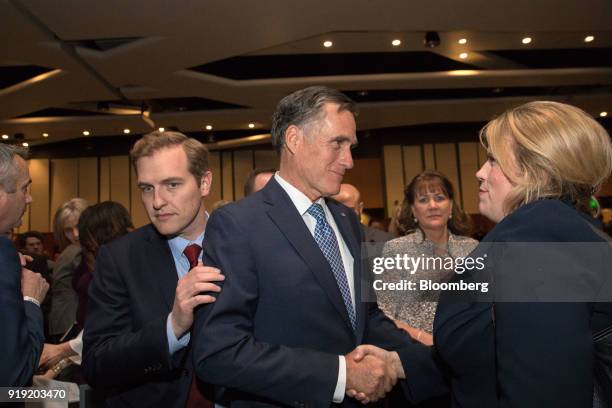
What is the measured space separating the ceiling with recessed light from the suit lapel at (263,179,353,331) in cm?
440

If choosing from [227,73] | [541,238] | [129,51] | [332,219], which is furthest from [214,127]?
[541,238]

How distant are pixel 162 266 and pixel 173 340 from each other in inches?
13.0

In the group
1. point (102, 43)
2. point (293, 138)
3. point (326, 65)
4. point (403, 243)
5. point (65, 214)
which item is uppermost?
point (326, 65)

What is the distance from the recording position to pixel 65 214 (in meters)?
3.61

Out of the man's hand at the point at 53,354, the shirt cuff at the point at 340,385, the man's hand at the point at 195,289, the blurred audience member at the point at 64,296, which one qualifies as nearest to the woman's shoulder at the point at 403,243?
Result: the shirt cuff at the point at 340,385

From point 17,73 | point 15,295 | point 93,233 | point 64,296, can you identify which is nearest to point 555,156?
point 15,295

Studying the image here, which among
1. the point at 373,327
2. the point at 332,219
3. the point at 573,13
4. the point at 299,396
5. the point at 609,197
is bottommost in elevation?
the point at 299,396

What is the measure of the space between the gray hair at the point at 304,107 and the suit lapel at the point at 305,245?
10.6 inches

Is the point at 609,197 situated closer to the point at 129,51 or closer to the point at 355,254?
the point at 129,51

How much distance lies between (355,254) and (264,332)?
0.40 m

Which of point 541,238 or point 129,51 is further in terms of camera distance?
point 129,51

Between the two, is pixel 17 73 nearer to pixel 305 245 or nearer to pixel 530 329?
pixel 305 245

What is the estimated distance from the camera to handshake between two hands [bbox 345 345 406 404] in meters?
1.32

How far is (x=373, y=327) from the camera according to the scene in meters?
1.73
